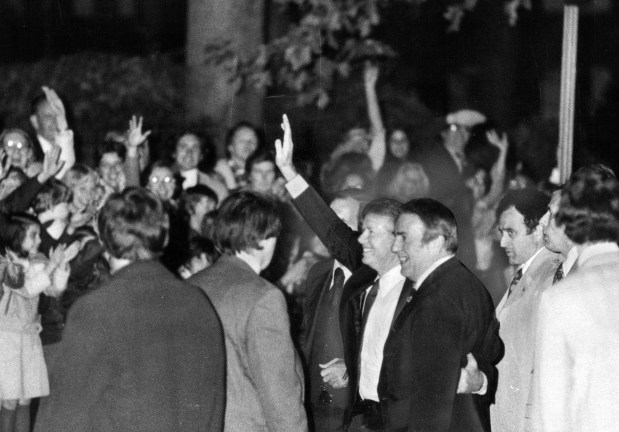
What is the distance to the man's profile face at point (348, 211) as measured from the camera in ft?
20.5

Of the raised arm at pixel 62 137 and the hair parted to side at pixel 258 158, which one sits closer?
the raised arm at pixel 62 137

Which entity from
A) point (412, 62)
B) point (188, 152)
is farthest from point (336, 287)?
point (412, 62)

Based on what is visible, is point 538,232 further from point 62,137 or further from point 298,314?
point 62,137

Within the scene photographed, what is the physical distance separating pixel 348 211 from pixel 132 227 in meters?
2.41

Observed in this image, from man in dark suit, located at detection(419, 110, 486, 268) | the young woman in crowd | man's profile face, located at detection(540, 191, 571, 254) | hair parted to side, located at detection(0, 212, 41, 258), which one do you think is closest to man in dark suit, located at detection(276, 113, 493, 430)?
man's profile face, located at detection(540, 191, 571, 254)

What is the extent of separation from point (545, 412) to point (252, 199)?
1598 mm

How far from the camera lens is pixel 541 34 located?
565 inches

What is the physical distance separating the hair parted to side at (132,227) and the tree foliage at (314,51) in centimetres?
727

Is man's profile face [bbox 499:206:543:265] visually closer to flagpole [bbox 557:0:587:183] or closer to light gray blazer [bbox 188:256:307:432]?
light gray blazer [bbox 188:256:307:432]

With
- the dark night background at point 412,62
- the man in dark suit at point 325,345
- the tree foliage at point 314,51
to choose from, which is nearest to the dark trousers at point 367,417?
the man in dark suit at point 325,345

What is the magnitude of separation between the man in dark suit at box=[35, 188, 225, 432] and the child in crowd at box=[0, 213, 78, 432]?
2.71m

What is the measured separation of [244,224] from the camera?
4645 millimetres

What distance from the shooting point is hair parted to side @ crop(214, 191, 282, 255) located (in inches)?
182

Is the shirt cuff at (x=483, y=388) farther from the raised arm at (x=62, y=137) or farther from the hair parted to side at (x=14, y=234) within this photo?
the raised arm at (x=62, y=137)
